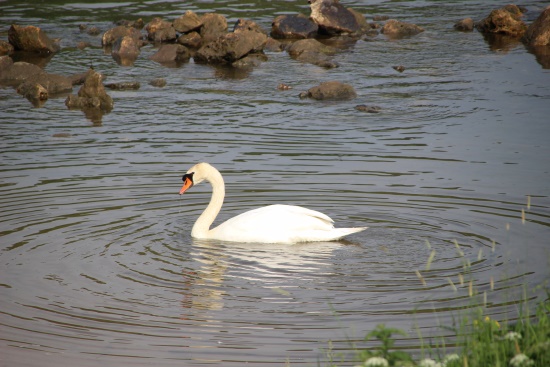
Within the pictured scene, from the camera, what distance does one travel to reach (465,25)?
2467 cm

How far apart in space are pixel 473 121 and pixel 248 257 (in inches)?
275

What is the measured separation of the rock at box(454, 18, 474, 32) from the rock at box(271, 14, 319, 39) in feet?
11.7

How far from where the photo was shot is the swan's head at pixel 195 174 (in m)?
10.5

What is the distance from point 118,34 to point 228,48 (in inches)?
171

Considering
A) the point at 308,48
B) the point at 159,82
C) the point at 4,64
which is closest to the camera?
the point at 159,82

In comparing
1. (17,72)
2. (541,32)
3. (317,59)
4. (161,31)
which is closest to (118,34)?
(161,31)

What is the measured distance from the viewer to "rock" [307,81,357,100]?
55.6ft

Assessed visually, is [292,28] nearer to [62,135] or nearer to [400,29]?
[400,29]

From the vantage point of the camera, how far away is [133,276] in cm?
862

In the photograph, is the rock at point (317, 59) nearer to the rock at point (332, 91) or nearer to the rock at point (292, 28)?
the rock at point (292, 28)

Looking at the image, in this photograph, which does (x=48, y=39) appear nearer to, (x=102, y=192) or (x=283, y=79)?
(x=283, y=79)

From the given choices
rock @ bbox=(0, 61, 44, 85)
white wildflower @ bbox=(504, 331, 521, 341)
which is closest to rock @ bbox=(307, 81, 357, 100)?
rock @ bbox=(0, 61, 44, 85)

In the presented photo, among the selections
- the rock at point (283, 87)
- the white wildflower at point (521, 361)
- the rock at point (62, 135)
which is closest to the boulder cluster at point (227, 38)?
the rock at point (283, 87)

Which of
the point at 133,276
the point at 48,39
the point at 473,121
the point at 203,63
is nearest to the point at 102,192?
the point at 133,276
